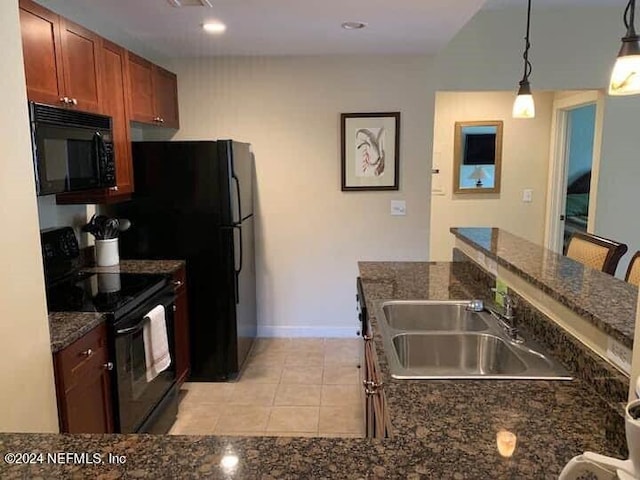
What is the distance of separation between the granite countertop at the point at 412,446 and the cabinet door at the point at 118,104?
6.96 ft

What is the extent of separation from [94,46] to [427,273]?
87.3 inches

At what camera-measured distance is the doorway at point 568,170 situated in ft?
16.4

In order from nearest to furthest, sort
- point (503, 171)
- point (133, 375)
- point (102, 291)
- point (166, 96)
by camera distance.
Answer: point (133, 375)
point (102, 291)
point (166, 96)
point (503, 171)

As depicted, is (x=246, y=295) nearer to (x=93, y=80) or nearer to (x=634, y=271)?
(x=93, y=80)

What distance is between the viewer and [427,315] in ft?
7.32

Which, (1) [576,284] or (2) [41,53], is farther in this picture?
(2) [41,53]

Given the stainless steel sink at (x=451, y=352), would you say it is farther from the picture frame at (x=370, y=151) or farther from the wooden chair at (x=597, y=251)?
the picture frame at (x=370, y=151)

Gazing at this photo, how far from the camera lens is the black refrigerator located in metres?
3.18

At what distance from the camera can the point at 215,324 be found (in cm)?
334

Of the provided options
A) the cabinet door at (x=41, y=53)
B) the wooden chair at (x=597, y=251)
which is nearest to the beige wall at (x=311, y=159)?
the wooden chair at (x=597, y=251)


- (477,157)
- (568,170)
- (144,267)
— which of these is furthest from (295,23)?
(568,170)

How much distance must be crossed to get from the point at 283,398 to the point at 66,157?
1956 mm

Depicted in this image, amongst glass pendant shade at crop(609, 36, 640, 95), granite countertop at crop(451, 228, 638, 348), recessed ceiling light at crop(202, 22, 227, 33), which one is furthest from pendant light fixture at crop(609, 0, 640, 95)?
recessed ceiling light at crop(202, 22, 227, 33)

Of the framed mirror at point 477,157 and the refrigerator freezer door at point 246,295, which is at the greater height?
the framed mirror at point 477,157
